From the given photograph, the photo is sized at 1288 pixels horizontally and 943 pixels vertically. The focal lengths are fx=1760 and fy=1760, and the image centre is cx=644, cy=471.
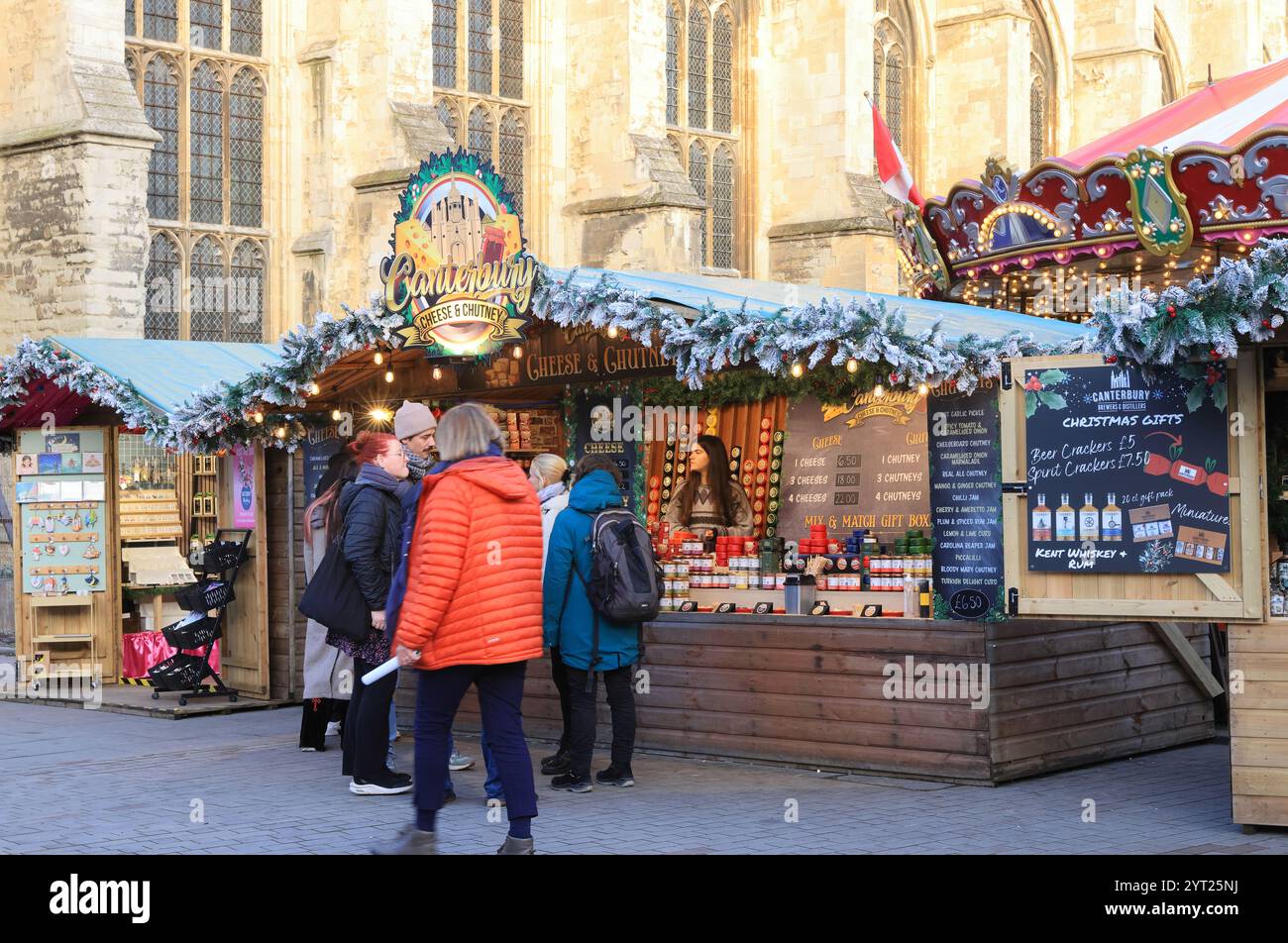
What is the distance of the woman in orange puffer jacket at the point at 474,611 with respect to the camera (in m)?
6.62

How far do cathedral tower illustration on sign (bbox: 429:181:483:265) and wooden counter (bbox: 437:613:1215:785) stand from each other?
2.46 metres

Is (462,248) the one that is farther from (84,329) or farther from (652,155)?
(652,155)

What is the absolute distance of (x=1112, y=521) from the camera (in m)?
7.97

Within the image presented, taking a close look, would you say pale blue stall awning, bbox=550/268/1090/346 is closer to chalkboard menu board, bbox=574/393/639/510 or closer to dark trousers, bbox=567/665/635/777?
chalkboard menu board, bbox=574/393/639/510

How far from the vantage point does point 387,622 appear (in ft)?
26.9

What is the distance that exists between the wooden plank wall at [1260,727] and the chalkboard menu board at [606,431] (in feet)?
14.9

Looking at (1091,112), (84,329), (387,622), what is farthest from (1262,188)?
(1091,112)

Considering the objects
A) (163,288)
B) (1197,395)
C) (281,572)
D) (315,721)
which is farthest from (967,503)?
(163,288)

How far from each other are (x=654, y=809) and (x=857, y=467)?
3.09m

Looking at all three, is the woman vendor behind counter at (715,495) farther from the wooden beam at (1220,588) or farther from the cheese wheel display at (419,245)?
the wooden beam at (1220,588)

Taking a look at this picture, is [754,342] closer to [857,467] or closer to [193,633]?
[857,467]

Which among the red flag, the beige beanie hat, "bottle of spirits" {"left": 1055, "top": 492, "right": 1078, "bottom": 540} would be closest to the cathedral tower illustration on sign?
the beige beanie hat

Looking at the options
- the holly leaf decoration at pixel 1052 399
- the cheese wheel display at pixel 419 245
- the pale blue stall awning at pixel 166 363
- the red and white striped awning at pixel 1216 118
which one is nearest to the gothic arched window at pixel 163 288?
the pale blue stall awning at pixel 166 363

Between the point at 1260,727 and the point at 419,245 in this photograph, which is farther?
the point at 419,245
